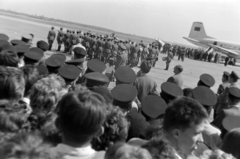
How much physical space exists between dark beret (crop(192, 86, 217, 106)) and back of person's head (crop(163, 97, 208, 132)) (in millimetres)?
1651

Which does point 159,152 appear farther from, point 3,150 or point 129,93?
point 129,93

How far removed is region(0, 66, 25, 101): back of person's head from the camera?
2.15m

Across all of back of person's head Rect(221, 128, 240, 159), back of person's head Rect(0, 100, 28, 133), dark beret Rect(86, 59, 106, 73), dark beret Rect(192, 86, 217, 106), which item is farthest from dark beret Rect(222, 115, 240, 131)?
dark beret Rect(86, 59, 106, 73)

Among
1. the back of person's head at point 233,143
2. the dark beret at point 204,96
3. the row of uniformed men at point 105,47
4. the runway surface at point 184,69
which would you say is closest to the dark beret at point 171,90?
the dark beret at point 204,96

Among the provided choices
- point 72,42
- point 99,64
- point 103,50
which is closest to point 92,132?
point 99,64

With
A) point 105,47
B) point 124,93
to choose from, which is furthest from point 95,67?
point 105,47

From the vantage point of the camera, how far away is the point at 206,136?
2730mm

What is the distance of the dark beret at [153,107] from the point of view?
2824mm

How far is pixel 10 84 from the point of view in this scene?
2160 mm

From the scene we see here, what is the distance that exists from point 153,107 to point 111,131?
3.25 ft

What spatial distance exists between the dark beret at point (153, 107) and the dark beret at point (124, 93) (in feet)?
0.63

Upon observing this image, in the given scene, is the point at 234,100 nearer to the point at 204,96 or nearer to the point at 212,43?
the point at 204,96

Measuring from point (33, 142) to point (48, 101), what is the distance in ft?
4.06

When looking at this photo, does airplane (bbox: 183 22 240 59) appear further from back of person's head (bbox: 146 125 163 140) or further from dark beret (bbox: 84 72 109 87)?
back of person's head (bbox: 146 125 163 140)
